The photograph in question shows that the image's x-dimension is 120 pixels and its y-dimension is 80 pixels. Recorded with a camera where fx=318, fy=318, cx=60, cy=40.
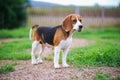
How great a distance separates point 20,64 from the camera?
9.55 meters

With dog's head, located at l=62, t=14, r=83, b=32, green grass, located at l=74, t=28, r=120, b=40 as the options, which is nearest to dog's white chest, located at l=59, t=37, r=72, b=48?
dog's head, located at l=62, t=14, r=83, b=32

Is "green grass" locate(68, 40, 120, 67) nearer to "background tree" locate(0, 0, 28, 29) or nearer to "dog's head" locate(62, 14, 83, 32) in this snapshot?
"dog's head" locate(62, 14, 83, 32)

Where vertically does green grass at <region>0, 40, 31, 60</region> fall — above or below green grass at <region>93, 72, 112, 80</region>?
below

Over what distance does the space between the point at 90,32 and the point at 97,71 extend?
11935 mm

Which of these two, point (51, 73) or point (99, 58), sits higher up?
point (99, 58)

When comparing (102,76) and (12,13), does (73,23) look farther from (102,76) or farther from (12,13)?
(12,13)

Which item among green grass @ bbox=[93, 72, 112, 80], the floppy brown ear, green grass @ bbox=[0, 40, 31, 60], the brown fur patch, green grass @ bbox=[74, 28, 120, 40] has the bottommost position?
green grass @ bbox=[74, 28, 120, 40]

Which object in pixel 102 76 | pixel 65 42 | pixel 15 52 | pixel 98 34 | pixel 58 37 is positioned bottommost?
pixel 98 34

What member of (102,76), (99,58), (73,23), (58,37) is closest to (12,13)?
(99,58)

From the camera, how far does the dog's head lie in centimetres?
822

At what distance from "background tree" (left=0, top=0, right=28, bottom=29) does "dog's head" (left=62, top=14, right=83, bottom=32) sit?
561 inches

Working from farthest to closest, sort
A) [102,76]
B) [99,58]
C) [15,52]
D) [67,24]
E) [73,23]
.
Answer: [15,52] → [99,58] → [67,24] → [73,23] → [102,76]

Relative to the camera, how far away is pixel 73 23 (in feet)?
27.5

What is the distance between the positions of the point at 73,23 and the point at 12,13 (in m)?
14.5
